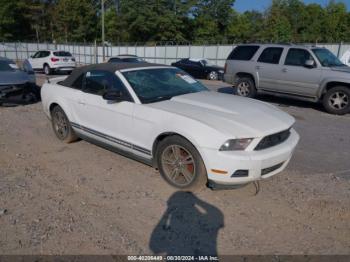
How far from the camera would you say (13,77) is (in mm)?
9375

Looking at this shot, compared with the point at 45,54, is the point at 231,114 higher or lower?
higher

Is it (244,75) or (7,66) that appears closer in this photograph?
Answer: (7,66)

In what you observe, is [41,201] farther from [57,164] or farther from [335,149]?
[335,149]

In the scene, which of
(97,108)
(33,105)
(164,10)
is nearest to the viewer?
(97,108)

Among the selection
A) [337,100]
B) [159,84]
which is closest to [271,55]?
[337,100]

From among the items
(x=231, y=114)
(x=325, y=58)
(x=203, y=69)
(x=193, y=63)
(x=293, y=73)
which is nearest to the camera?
(x=231, y=114)

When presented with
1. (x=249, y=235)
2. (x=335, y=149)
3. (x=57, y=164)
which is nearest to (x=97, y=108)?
(x=57, y=164)

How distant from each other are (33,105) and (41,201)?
673 centimetres

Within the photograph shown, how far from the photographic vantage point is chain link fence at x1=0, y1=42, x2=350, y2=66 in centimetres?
2447

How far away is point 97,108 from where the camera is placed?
4840 mm

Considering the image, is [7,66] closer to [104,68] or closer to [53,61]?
[104,68]

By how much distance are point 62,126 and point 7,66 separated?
5.56 meters

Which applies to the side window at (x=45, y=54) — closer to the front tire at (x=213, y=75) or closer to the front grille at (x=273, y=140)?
the front tire at (x=213, y=75)

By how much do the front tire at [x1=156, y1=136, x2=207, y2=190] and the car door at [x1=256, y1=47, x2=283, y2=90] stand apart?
6.73m
